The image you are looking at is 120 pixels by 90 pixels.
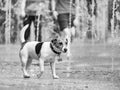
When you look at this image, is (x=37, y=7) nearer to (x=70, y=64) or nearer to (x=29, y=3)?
(x=29, y=3)

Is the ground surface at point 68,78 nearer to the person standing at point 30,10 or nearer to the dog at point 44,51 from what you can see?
A: the dog at point 44,51

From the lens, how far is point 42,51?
913 cm

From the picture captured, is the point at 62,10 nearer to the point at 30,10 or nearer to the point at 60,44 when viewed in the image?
the point at 30,10

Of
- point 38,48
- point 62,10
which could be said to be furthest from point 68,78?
point 62,10

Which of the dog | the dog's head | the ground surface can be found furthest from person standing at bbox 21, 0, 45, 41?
the dog's head

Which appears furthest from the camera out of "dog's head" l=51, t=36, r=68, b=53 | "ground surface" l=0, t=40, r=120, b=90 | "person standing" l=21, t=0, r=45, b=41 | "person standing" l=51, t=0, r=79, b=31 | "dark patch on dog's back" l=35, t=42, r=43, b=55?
"person standing" l=21, t=0, r=45, b=41

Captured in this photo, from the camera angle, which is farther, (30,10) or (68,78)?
(30,10)

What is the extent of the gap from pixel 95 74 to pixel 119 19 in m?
16.1

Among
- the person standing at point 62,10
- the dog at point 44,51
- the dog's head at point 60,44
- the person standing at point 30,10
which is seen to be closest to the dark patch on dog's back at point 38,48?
the dog at point 44,51

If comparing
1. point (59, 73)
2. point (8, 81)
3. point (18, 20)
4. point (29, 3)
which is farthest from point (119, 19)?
point (8, 81)

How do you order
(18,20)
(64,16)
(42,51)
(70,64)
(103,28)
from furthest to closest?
(103,28) < (18,20) < (64,16) < (70,64) < (42,51)

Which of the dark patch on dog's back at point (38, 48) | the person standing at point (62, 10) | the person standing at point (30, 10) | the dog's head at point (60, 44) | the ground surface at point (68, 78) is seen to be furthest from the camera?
the person standing at point (30, 10)

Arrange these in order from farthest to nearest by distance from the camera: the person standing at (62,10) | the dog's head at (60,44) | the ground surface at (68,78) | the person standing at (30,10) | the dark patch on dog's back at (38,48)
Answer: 1. the person standing at (30,10)
2. the person standing at (62,10)
3. the dark patch on dog's back at (38,48)
4. the dog's head at (60,44)
5. the ground surface at (68,78)

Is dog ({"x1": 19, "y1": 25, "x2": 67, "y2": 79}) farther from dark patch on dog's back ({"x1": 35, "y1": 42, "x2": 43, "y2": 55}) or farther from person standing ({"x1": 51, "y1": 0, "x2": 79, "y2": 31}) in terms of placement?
person standing ({"x1": 51, "y1": 0, "x2": 79, "y2": 31})
